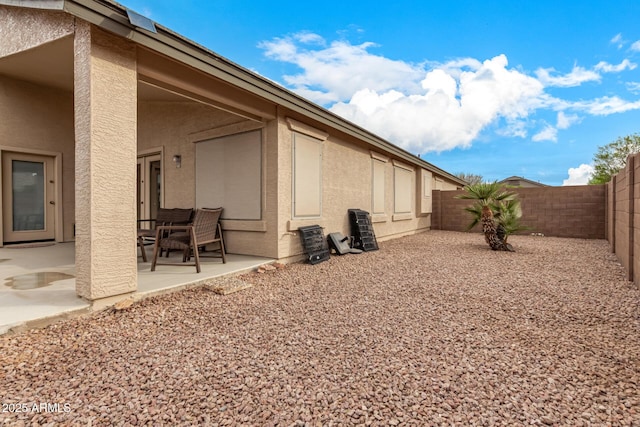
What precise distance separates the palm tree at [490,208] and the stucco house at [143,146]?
2478mm

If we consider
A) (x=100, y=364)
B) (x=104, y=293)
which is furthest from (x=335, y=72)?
(x=100, y=364)

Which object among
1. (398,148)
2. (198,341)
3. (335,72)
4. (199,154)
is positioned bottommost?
(198,341)

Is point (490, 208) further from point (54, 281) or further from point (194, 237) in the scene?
point (54, 281)

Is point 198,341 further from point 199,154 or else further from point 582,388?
point 199,154

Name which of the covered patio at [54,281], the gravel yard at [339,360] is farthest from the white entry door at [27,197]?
the gravel yard at [339,360]

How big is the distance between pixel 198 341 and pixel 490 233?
7.10m

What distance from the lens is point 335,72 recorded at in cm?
849

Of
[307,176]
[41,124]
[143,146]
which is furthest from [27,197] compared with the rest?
[307,176]

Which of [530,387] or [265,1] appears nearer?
[530,387]

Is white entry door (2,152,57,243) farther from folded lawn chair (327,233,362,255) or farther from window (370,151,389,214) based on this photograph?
window (370,151,389,214)

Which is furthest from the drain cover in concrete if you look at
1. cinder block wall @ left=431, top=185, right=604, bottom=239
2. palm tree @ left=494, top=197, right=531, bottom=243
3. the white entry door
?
cinder block wall @ left=431, top=185, right=604, bottom=239

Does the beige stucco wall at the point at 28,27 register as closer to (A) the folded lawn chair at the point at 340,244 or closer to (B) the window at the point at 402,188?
(A) the folded lawn chair at the point at 340,244

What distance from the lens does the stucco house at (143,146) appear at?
9.43 feet

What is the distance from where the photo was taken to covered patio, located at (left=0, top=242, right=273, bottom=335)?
2.62 metres
